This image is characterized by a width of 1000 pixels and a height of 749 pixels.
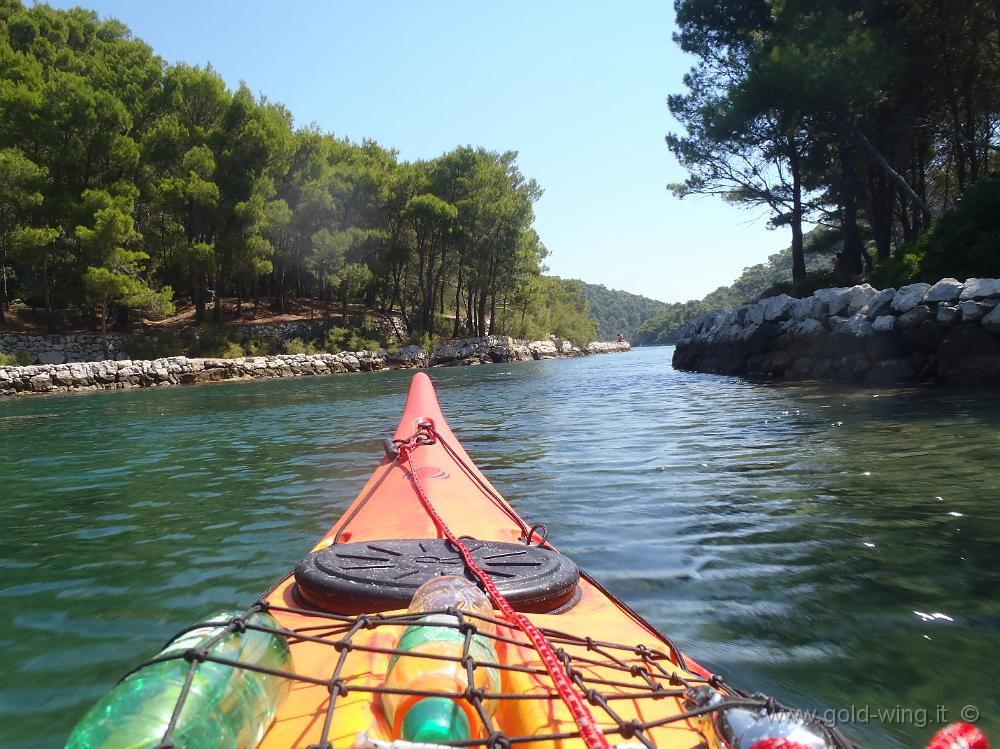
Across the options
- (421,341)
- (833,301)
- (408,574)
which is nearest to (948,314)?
(833,301)

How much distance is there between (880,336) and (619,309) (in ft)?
544

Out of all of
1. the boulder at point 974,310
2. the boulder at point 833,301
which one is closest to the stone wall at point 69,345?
the boulder at point 833,301

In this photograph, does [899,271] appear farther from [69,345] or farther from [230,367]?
[69,345]

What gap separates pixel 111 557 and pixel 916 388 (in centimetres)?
1099

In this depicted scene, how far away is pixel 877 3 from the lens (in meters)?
16.4

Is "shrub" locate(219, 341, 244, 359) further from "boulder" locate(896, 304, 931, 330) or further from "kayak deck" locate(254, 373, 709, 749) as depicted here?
"kayak deck" locate(254, 373, 709, 749)

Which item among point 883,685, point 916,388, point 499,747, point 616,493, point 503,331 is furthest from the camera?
point 503,331

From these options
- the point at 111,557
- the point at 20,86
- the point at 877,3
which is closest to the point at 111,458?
the point at 111,557

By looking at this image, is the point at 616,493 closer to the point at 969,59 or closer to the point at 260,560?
the point at 260,560

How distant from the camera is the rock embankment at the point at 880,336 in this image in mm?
9555

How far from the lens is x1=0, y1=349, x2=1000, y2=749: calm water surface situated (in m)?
2.25

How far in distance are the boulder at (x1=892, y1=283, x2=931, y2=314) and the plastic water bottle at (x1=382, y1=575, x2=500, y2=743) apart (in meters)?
11.6

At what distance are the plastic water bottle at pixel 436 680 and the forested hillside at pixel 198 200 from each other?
23678mm

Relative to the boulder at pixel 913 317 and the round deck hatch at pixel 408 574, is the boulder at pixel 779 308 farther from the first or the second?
the round deck hatch at pixel 408 574
